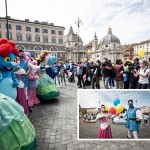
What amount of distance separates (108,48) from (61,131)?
106 meters

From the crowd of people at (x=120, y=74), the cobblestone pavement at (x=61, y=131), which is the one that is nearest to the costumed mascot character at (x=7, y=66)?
the cobblestone pavement at (x=61, y=131)

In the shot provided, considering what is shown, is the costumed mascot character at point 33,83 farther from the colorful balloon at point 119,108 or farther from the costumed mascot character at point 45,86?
the colorful balloon at point 119,108

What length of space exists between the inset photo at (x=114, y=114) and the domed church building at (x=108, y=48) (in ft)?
336

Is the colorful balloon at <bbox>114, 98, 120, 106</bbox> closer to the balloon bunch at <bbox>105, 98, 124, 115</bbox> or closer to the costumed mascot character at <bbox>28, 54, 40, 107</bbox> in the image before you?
the balloon bunch at <bbox>105, 98, 124, 115</bbox>

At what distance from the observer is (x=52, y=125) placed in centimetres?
472

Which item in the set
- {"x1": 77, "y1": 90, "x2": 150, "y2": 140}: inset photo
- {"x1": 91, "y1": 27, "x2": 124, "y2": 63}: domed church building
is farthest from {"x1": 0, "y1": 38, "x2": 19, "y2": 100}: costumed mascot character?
{"x1": 91, "y1": 27, "x2": 124, "y2": 63}: domed church building

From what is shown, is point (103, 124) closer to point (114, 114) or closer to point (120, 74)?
point (114, 114)

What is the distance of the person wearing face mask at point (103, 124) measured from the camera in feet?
6.98

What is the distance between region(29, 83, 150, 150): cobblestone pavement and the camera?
358cm

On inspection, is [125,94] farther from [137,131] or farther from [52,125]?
[52,125]

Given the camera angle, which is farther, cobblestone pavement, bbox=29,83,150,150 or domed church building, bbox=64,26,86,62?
domed church building, bbox=64,26,86,62

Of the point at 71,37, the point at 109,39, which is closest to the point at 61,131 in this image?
the point at 71,37

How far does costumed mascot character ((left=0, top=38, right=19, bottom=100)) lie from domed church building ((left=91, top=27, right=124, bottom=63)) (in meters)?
101

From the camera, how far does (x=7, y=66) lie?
4.21 meters
